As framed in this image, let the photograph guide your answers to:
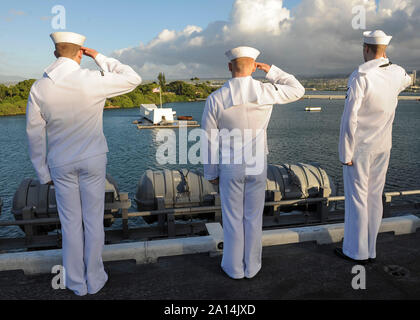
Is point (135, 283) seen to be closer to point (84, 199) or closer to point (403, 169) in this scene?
point (84, 199)

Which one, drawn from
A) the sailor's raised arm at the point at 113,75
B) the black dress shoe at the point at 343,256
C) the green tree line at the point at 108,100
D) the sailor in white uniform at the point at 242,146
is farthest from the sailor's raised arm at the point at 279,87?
the green tree line at the point at 108,100

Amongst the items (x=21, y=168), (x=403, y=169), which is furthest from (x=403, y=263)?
(x=21, y=168)

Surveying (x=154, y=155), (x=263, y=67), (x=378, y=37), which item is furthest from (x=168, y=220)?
(x=154, y=155)

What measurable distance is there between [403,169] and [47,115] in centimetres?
3622

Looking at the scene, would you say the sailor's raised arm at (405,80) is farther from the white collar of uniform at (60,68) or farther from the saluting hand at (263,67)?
the white collar of uniform at (60,68)

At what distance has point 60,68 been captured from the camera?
365 cm

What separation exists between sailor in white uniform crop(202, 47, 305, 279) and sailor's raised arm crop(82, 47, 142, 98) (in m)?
0.98

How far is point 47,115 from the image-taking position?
3.77 meters

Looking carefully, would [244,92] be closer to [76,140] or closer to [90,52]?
[90,52]

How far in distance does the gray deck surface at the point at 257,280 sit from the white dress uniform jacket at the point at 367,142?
49 centimetres

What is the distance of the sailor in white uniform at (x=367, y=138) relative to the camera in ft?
14.7

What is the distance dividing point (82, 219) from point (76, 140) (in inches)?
38.8

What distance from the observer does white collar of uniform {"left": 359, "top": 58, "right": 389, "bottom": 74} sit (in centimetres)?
445

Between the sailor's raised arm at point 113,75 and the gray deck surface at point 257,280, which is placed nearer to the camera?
the sailor's raised arm at point 113,75
